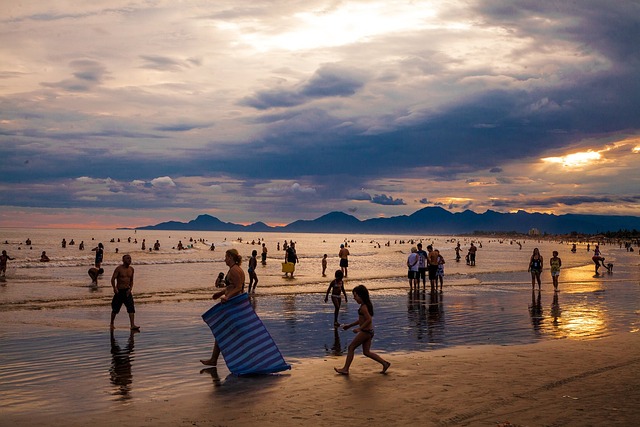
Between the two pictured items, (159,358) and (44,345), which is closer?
(159,358)

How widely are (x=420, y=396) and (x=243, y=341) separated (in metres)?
3.53

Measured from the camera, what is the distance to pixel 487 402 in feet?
28.7

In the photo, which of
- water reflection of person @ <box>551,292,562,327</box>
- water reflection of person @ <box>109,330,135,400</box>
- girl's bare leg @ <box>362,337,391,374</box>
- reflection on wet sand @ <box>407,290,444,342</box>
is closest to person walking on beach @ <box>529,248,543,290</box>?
water reflection of person @ <box>551,292,562,327</box>

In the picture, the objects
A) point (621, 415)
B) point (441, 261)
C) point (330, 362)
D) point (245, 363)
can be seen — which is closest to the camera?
point (621, 415)

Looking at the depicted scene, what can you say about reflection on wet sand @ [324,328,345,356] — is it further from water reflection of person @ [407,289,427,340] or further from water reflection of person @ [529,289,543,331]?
water reflection of person @ [529,289,543,331]

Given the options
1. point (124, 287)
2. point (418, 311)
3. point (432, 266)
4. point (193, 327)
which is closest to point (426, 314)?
point (418, 311)

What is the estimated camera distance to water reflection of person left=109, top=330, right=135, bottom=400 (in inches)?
378

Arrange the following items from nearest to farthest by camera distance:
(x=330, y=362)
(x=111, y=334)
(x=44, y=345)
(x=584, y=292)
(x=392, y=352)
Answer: (x=330, y=362) < (x=392, y=352) < (x=44, y=345) < (x=111, y=334) < (x=584, y=292)

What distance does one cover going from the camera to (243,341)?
1077cm

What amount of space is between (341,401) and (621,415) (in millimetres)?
4013

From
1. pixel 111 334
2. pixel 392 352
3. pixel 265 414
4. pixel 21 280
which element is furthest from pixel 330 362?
pixel 21 280

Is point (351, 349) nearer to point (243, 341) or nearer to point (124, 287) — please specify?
point (243, 341)

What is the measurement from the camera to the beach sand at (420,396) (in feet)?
26.0

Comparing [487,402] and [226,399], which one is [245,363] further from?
[487,402]
